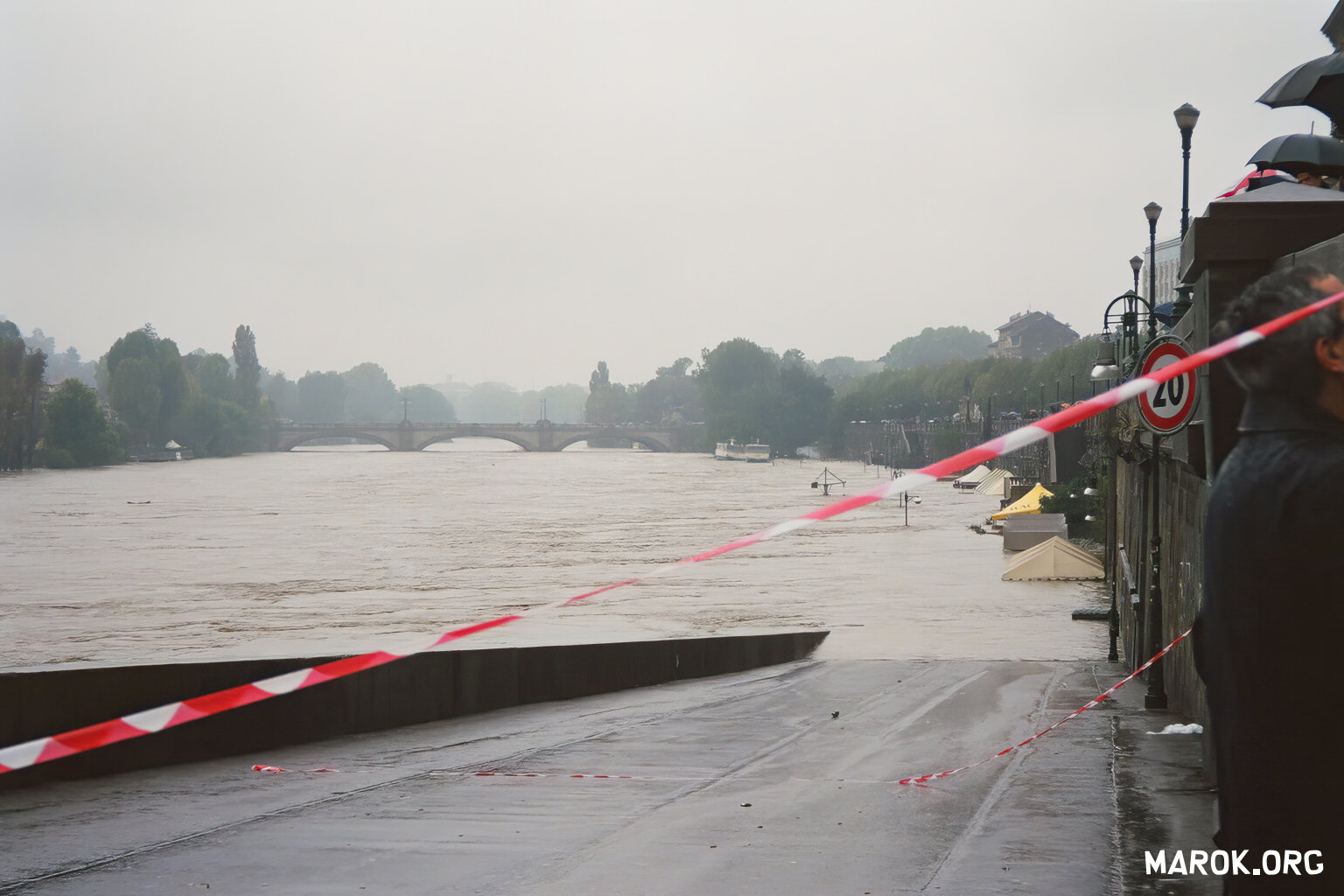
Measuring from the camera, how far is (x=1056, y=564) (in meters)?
32.2

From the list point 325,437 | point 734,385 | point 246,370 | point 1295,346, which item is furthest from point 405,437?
point 1295,346

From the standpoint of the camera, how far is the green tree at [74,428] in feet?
359

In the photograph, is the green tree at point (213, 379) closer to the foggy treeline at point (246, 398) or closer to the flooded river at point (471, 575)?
the foggy treeline at point (246, 398)

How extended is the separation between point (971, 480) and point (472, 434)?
293 feet

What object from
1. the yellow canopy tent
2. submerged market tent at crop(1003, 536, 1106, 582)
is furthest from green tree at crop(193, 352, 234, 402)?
submerged market tent at crop(1003, 536, 1106, 582)

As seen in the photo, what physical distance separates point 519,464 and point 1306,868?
148m

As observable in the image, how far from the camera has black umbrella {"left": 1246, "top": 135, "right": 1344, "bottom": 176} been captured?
11477 mm

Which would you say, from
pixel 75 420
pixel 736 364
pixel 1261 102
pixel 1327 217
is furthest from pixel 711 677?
pixel 736 364

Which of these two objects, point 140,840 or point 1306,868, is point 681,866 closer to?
point 140,840

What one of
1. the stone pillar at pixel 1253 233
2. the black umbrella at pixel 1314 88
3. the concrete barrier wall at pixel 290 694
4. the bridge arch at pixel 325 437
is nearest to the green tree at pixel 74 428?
the bridge arch at pixel 325 437

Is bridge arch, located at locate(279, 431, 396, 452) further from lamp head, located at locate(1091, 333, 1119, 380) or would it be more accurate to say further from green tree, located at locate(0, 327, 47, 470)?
lamp head, located at locate(1091, 333, 1119, 380)

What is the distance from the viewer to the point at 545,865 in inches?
236

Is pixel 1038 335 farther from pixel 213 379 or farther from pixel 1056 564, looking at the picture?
pixel 1056 564

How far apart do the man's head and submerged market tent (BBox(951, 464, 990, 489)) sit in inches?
3508
